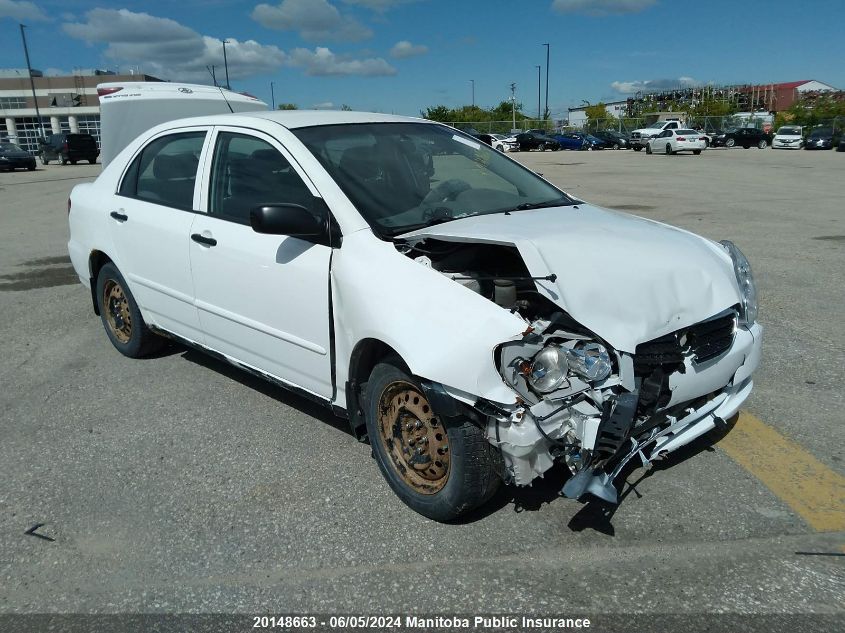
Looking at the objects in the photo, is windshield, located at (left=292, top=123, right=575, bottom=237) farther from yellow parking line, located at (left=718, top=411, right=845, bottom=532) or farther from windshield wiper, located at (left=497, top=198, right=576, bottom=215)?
yellow parking line, located at (left=718, top=411, right=845, bottom=532)

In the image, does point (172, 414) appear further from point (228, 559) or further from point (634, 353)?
point (634, 353)

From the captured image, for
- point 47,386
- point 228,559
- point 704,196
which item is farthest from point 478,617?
point 704,196

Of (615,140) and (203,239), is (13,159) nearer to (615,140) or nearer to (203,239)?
(203,239)

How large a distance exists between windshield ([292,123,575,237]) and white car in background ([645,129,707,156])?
3723cm

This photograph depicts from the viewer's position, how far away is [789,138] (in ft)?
140

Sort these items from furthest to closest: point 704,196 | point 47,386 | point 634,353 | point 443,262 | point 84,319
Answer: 1. point 704,196
2. point 84,319
3. point 47,386
4. point 443,262
5. point 634,353

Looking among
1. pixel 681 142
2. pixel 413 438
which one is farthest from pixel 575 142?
pixel 413 438

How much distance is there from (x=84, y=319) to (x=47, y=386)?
1800mm

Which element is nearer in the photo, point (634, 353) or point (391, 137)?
point (634, 353)

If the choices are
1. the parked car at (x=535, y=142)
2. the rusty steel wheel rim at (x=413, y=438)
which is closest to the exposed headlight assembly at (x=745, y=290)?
the rusty steel wheel rim at (x=413, y=438)

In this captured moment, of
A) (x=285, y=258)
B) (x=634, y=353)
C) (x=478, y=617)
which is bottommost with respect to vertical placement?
(x=478, y=617)

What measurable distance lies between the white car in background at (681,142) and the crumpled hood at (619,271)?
1500 inches

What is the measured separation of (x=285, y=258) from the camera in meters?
3.59

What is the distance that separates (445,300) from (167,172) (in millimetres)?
2788
